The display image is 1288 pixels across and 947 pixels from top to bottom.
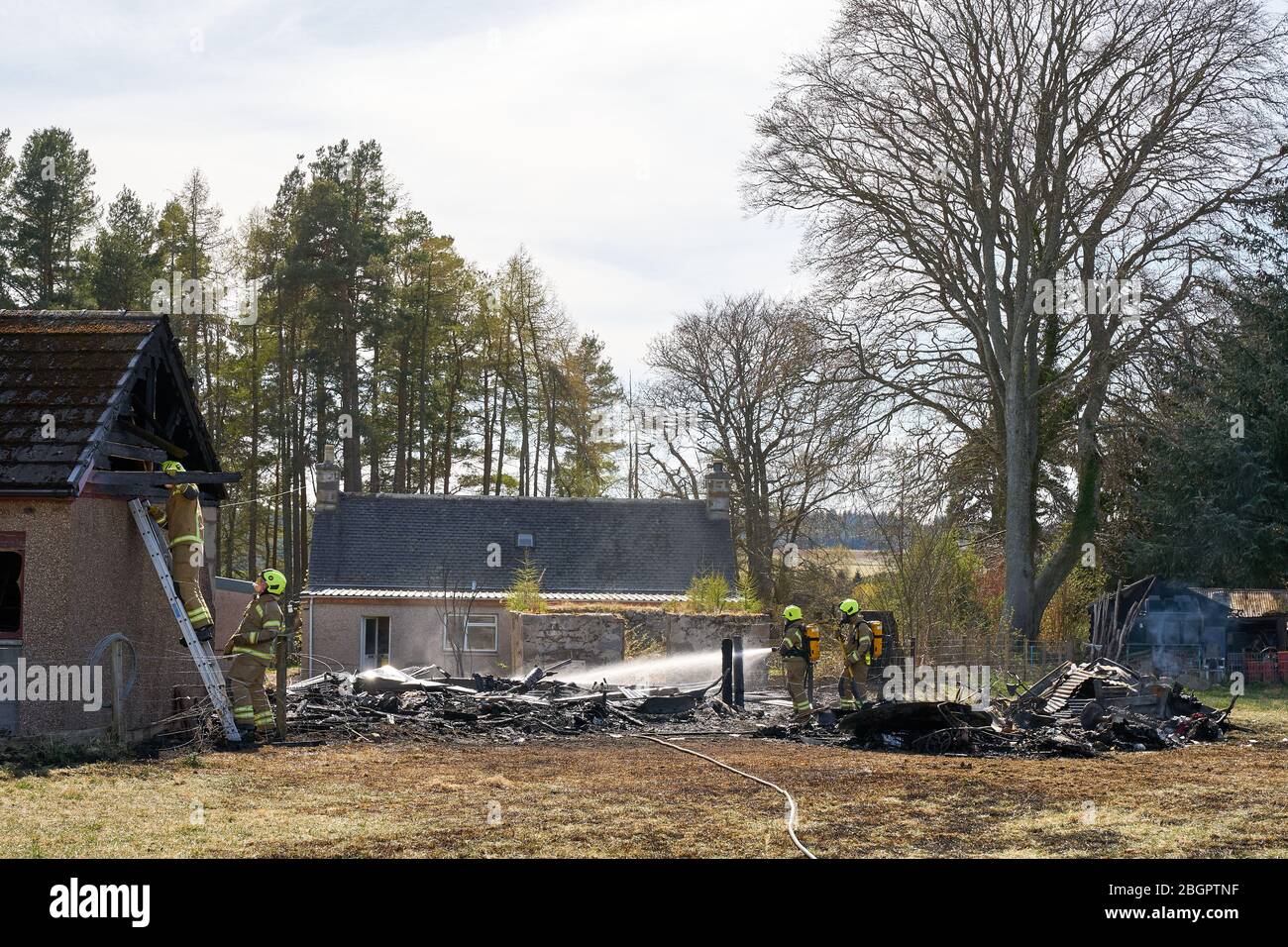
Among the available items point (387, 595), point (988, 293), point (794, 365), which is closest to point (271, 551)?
point (387, 595)

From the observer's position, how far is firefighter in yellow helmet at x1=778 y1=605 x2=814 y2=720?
706 inches

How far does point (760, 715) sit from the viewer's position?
19406mm

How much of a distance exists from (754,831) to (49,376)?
10.0m

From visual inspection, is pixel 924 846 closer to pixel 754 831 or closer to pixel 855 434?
pixel 754 831

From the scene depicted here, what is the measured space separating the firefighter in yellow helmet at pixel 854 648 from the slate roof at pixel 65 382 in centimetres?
1039

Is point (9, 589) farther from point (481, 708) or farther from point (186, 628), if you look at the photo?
point (481, 708)

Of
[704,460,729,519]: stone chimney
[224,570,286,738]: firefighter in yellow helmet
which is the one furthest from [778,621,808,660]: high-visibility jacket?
[704,460,729,519]: stone chimney

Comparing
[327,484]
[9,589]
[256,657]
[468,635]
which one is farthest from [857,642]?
[327,484]

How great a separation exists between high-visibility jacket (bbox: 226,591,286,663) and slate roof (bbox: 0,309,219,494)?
266cm

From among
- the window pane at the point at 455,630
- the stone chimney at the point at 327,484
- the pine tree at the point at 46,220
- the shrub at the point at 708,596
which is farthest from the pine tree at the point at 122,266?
the shrub at the point at 708,596

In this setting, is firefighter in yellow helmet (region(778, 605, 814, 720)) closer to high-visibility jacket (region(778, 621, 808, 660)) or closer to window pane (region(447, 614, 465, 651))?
high-visibility jacket (region(778, 621, 808, 660))

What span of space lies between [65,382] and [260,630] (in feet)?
11.7

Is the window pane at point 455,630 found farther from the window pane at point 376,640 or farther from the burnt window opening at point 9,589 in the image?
the burnt window opening at point 9,589
